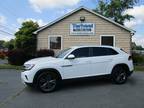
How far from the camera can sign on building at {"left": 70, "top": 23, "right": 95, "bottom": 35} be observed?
24077 millimetres

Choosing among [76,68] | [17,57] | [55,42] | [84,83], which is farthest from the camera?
[55,42]

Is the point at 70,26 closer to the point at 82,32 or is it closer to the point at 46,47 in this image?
the point at 82,32

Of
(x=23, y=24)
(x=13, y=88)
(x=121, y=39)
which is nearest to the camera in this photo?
(x=13, y=88)

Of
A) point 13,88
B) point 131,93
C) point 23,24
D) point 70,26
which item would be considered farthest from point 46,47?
point 131,93

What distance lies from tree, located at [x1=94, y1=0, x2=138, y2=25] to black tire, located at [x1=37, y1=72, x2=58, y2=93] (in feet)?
104

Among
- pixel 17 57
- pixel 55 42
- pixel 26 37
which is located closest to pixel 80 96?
pixel 17 57

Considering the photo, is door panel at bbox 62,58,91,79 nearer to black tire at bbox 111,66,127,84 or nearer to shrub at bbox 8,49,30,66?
black tire at bbox 111,66,127,84

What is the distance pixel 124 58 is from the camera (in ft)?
39.2

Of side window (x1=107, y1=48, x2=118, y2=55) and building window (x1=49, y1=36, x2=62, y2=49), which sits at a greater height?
building window (x1=49, y1=36, x2=62, y2=49)

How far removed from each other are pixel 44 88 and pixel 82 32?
14181 millimetres

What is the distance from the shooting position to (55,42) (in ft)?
80.9

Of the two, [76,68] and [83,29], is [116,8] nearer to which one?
[83,29]

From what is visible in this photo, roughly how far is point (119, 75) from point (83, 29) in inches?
502

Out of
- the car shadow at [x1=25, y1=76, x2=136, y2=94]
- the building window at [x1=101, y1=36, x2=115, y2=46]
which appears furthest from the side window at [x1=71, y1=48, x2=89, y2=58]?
the building window at [x1=101, y1=36, x2=115, y2=46]
